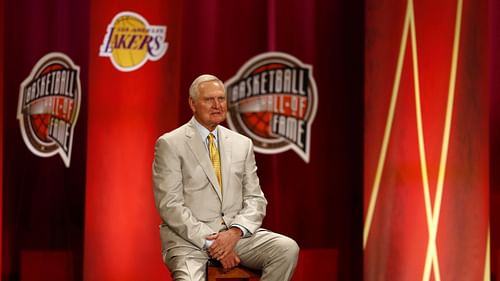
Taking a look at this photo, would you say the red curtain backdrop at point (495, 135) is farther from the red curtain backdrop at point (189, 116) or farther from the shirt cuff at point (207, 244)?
the shirt cuff at point (207, 244)

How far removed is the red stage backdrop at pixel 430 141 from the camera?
389cm

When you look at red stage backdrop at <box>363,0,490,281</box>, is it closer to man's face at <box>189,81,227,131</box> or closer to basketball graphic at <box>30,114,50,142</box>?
man's face at <box>189,81,227,131</box>

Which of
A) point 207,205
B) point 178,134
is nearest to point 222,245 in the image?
point 207,205

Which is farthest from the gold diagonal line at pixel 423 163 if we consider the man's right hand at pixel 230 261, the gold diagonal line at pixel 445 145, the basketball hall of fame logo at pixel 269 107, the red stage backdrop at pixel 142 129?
the man's right hand at pixel 230 261

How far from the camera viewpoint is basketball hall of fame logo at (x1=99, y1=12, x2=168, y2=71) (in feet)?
13.7

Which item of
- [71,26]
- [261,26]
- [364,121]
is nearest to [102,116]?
[71,26]

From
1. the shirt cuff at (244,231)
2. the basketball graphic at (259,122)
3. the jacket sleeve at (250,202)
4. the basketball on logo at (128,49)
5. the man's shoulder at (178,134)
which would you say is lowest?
the shirt cuff at (244,231)

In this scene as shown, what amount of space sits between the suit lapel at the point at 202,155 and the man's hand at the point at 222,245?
0.17 metres

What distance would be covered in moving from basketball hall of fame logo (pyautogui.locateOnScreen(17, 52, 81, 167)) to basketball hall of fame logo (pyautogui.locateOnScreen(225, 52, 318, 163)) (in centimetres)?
90

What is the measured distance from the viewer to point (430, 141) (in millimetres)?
3943

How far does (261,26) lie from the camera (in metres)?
4.34

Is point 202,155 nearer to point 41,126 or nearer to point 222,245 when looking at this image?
point 222,245

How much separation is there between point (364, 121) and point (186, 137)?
1.41m

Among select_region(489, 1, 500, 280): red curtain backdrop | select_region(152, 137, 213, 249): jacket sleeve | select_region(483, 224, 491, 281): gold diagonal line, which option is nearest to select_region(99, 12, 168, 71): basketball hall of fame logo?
select_region(152, 137, 213, 249): jacket sleeve
